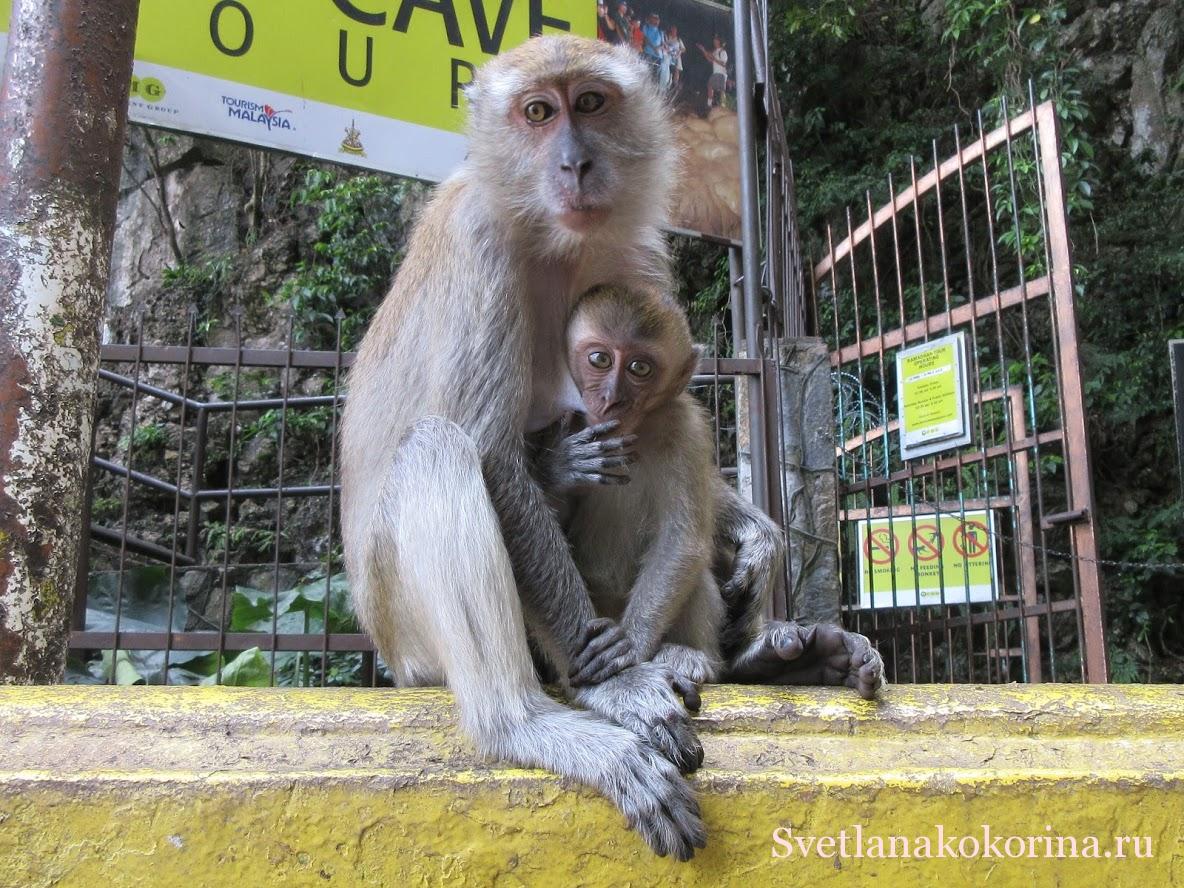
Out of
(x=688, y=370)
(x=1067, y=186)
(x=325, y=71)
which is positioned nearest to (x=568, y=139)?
(x=688, y=370)

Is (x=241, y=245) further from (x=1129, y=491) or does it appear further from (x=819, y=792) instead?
(x=819, y=792)

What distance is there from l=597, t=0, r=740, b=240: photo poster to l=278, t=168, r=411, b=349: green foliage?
7.86m

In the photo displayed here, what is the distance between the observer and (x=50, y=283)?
3.45 meters

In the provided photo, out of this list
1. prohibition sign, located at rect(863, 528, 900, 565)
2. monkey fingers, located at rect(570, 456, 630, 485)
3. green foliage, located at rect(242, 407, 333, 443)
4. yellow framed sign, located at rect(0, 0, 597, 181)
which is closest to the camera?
monkey fingers, located at rect(570, 456, 630, 485)

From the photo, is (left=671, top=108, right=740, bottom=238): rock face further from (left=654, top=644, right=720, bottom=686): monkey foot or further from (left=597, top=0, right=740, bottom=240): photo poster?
(left=654, top=644, right=720, bottom=686): monkey foot

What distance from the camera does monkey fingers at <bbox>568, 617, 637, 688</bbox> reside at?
263cm

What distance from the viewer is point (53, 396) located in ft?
11.2

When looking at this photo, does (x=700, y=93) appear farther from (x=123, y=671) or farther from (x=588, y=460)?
(x=123, y=671)

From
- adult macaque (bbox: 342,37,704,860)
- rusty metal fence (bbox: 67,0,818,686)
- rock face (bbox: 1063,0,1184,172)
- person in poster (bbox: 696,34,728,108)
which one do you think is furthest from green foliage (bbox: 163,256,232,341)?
rock face (bbox: 1063,0,1184,172)

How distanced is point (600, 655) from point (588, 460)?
0.58 meters

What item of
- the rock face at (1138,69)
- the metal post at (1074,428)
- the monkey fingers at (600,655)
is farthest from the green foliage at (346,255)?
the monkey fingers at (600,655)

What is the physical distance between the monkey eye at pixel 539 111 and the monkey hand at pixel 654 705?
1823 mm

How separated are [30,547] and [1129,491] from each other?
1416 cm

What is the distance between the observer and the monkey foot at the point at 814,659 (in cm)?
276
